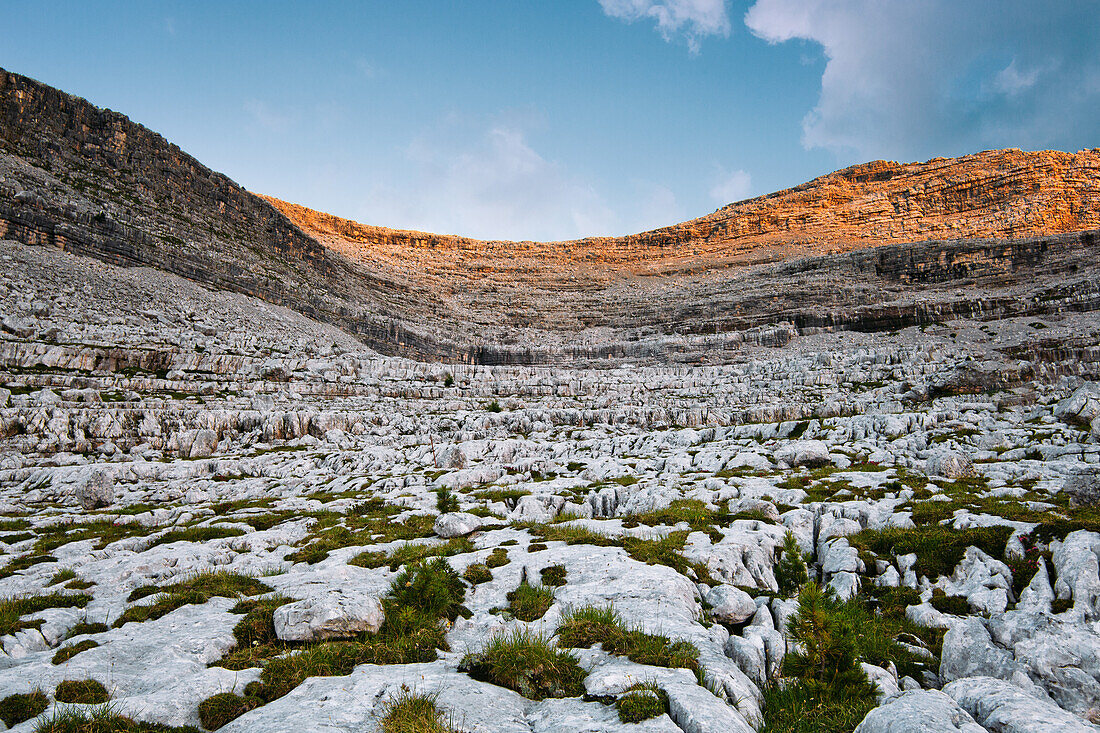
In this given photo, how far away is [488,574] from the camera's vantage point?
375 inches

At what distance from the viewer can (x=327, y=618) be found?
23.0 feet

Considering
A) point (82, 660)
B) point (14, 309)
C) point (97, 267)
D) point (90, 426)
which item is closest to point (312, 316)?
point (97, 267)

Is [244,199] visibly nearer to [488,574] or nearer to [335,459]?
[335,459]

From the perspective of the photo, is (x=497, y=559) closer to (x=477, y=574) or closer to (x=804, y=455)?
(x=477, y=574)

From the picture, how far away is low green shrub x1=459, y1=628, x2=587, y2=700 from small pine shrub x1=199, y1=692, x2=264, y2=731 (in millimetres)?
2382

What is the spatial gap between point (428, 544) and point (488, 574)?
3.45 m

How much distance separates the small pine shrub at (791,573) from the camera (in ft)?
29.7

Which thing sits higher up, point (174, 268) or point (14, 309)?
point (174, 268)

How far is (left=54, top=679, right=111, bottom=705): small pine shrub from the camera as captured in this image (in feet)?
16.7

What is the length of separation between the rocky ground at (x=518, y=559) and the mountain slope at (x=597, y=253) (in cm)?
2920

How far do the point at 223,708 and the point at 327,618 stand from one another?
191 centimetres

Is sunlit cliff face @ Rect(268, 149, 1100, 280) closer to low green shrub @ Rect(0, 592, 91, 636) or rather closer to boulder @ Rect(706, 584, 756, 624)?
low green shrub @ Rect(0, 592, 91, 636)

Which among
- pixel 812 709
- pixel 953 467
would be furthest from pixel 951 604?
pixel 953 467

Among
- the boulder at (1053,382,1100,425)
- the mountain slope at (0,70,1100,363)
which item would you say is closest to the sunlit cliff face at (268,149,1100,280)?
the mountain slope at (0,70,1100,363)
